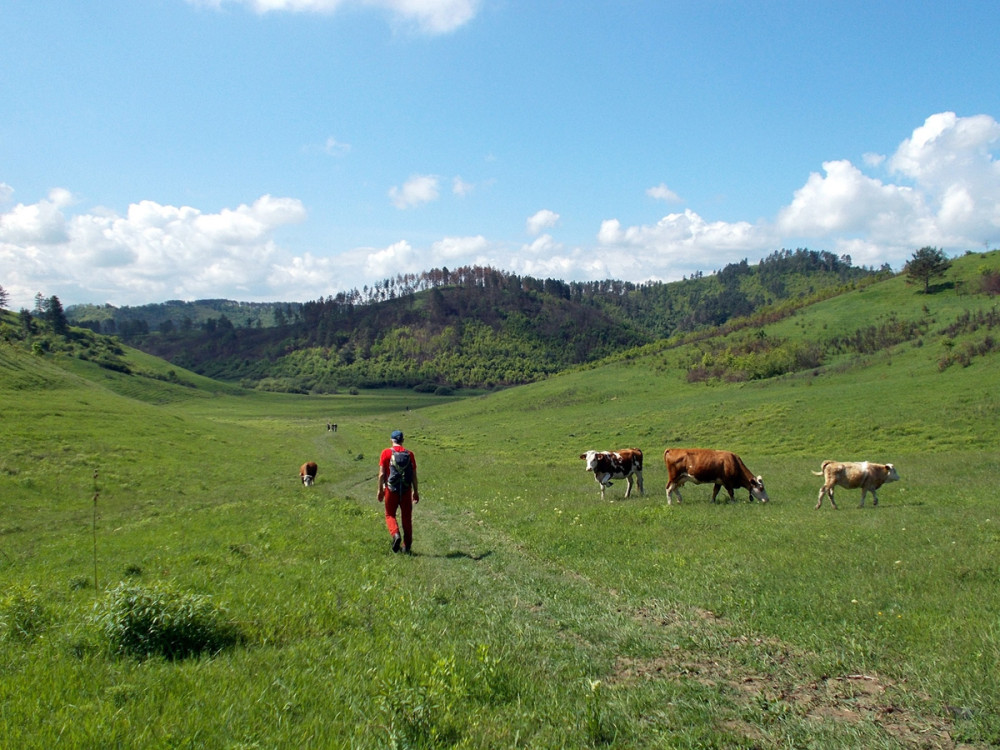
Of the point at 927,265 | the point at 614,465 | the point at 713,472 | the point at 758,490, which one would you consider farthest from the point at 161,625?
the point at 927,265

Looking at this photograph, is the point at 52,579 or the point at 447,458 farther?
the point at 447,458

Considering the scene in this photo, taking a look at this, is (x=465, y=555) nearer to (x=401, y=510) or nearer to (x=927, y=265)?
(x=401, y=510)

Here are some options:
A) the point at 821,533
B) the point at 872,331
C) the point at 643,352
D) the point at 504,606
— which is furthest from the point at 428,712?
the point at 643,352

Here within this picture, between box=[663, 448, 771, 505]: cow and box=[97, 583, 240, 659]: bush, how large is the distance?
52.8 ft

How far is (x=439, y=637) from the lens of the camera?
717 centimetres

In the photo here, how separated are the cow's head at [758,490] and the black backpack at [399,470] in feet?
41.2

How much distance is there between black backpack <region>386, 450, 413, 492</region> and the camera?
535 inches

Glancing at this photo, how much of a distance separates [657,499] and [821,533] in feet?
26.1

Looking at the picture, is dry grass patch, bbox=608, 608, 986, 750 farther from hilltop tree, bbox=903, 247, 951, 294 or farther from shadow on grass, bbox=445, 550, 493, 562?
hilltop tree, bbox=903, 247, 951, 294

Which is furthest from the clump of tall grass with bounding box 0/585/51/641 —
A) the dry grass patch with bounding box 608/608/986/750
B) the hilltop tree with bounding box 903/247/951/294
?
the hilltop tree with bounding box 903/247/951/294

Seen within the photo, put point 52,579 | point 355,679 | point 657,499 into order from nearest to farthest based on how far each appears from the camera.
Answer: point 355,679 → point 52,579 → point 657,499

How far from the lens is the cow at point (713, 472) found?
2034cm

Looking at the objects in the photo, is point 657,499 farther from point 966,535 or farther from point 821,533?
point 966,535

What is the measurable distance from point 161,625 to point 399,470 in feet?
23.8
